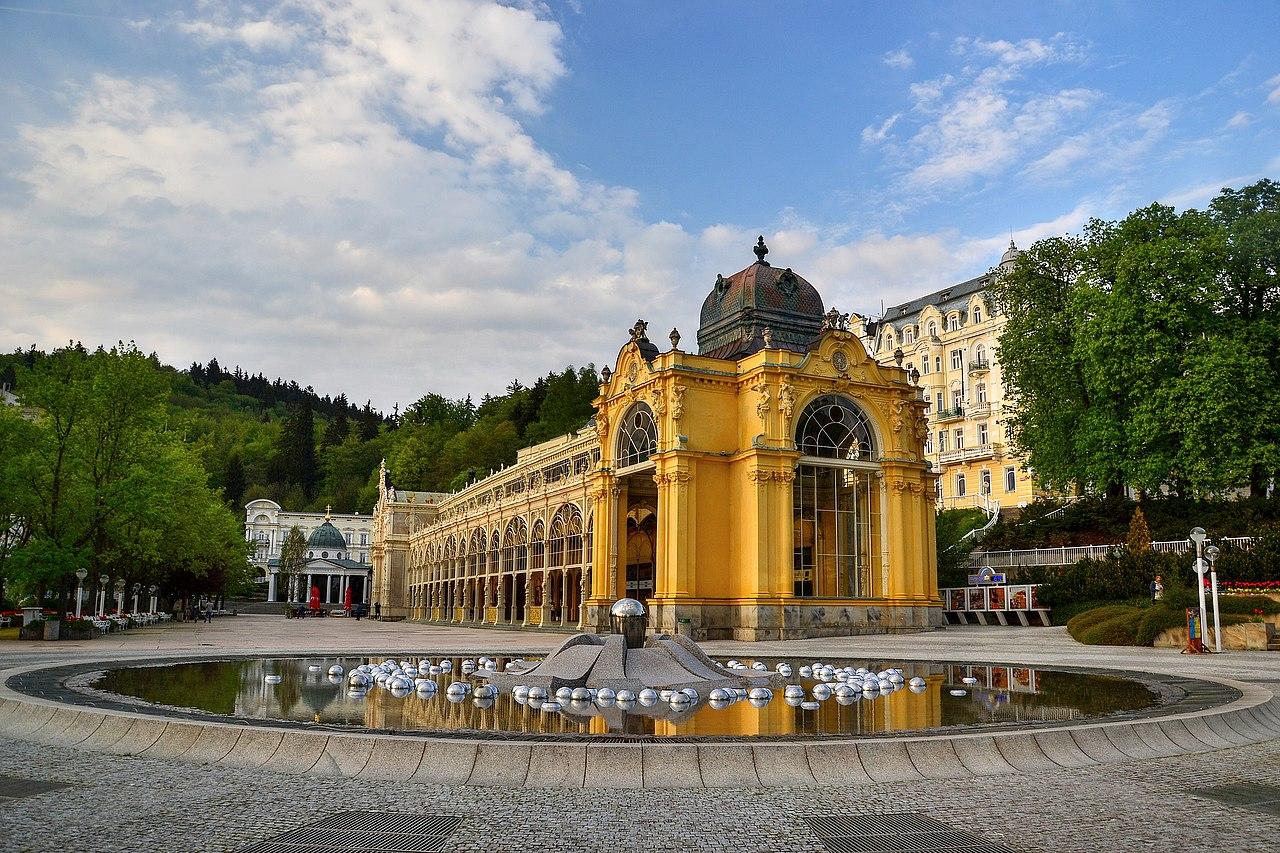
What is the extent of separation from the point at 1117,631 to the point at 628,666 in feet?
70.8

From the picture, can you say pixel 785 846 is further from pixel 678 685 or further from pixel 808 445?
pixel 808 445

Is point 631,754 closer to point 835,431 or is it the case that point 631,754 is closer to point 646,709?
point 646,709

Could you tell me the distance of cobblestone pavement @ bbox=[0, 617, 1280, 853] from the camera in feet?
23.7

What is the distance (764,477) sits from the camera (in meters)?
40.4

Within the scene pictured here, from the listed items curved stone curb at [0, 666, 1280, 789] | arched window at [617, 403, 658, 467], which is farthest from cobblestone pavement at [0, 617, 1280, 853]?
arched window at [617, 403, 658, 467]

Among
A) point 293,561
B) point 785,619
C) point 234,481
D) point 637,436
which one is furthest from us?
point 234,481

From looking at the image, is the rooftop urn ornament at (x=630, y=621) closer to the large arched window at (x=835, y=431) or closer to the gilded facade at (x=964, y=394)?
the large arched window at (x=835, y=431)

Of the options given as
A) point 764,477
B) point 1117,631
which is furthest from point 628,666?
point 764,477

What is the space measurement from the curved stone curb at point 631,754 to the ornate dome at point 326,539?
5467 inches

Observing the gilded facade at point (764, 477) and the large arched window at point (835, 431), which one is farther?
the large arched window at point (835, 431)

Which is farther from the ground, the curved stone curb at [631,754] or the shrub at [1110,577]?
the shrub at [1110,577]

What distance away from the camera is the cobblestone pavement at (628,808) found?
285 inches

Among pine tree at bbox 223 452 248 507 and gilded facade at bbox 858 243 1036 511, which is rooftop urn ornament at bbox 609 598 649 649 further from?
pine tree at bbox 223 452 248 507

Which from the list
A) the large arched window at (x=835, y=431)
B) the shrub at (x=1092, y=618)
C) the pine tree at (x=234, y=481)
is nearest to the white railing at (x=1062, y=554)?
the shrub at (x=1092, y=618)
